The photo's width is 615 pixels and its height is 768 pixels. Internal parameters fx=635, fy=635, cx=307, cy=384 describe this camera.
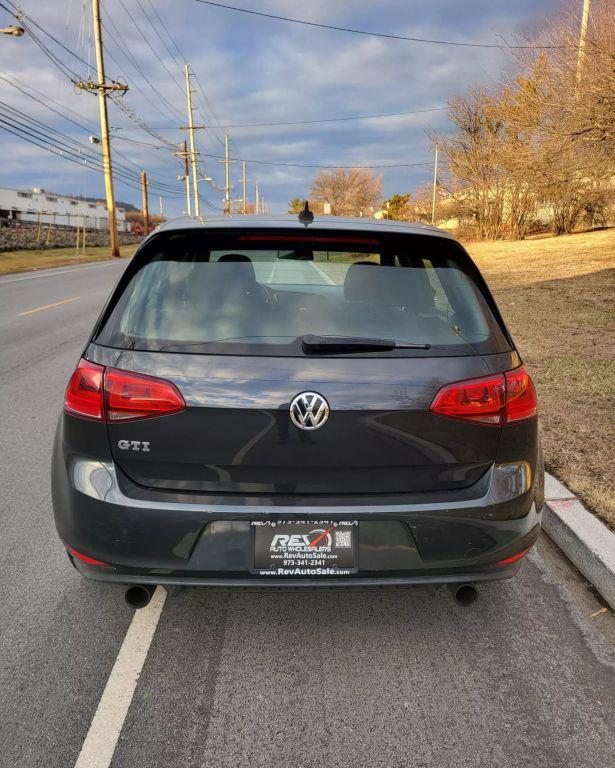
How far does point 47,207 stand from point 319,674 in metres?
120

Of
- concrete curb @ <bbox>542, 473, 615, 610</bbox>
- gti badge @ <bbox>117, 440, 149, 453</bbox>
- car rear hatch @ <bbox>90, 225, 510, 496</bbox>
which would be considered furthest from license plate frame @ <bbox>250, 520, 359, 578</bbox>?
concrete curb @ <bbox>542, 473, 615, 610</bbox>

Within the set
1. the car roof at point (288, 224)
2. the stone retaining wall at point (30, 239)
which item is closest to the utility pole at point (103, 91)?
the stone retaining wall at point (30, 239)

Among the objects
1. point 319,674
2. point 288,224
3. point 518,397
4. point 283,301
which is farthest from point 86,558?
point 518,397

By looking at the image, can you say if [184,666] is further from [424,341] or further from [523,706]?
[424,341]

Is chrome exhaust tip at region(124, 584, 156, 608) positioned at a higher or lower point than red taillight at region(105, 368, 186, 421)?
lower

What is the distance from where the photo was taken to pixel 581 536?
3309mm

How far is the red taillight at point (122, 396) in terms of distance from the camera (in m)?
2.23

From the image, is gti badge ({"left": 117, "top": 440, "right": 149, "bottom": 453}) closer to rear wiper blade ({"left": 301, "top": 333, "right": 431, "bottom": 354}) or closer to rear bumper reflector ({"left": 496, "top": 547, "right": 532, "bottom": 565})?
rear wiper blade ({"left": 301, "top": 333, "right": 431, "bottom": 354})

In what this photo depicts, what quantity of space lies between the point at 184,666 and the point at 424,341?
5.18 ft

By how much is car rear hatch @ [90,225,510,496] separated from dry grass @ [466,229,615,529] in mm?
1683

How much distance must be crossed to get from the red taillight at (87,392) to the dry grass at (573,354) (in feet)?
8.94

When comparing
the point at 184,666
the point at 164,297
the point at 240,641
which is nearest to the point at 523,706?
the point at 240,641

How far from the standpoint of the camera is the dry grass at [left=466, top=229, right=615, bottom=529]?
4254 millimetres

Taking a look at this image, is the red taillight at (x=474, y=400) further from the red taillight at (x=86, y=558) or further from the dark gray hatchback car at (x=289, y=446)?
the red taillight at (x=86, y=558)
